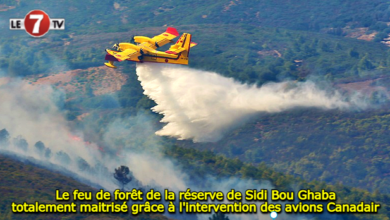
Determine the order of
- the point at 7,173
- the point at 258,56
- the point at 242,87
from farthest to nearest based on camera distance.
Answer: the point at 258,56, the point at 242,87, the point at 7,173

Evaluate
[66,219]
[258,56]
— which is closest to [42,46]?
[258,56]

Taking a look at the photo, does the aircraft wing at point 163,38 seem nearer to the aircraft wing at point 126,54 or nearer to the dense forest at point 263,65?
the aircraft wing at point 126,54

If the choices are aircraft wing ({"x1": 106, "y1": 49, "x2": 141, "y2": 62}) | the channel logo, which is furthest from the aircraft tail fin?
the channel logo

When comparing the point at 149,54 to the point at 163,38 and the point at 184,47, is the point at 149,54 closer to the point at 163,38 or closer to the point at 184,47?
the point at 184,47

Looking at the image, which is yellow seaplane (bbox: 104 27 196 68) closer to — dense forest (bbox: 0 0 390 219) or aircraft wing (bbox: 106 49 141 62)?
aircraft wing (bbox: 106 49 141 62)

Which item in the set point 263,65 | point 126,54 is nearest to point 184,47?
point 126,54

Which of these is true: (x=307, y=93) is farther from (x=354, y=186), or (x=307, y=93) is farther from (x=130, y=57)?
(x=130, y=57)

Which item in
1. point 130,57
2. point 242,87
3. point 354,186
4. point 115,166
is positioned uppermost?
point 130,57

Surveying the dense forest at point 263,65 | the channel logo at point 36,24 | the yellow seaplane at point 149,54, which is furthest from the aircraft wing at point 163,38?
the channel logo at point 36,24
